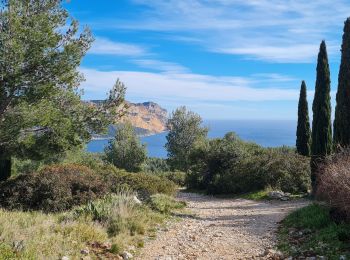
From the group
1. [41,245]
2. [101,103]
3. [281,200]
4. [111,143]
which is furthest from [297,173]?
[111,143]

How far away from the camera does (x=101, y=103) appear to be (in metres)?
15.8

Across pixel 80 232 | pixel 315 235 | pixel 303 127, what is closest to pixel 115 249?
pixel 80 232

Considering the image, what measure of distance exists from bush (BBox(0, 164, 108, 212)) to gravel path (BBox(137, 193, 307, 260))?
338cm

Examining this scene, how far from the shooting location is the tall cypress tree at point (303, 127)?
27.4 meters

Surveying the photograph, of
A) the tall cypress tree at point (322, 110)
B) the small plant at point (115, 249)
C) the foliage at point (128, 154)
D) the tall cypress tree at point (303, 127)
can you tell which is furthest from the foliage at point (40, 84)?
the foliage at point (128, 154)

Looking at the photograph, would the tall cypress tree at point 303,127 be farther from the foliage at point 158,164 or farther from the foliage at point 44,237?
the foliage at point 158,164

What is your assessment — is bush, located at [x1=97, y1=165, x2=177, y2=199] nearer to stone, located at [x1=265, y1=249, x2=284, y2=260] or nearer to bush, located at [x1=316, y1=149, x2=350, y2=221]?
stone, located at [x1=265, y1=249, x2=284, y2=260]

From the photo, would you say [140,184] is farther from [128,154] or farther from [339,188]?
[128,154]

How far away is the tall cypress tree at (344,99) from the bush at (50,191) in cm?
904

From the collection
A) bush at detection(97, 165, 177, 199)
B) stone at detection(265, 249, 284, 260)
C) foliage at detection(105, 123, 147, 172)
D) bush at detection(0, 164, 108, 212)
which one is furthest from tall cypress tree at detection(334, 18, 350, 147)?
foliage at detection(105, 123, 147, 172)

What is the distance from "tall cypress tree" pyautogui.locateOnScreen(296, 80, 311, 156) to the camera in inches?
1080

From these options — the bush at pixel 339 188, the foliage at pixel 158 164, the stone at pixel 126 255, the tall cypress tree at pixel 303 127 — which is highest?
the tall cypress tree at pixel 303 127

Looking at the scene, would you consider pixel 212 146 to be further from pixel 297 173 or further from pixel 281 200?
pixel 281 200

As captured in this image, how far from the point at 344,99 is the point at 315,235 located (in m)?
9.18
